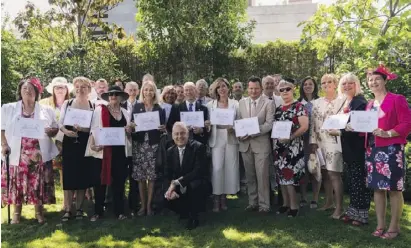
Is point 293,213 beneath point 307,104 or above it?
beneath

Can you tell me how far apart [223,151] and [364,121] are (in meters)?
2.41

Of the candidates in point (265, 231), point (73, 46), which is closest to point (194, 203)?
point (265, 231)

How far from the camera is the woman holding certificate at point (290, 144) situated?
20.0 ft

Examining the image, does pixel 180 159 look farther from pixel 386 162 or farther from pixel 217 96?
pixel 386 162

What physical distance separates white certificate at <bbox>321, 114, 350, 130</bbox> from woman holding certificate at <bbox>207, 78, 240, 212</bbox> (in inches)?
61.4

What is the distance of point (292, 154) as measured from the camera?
20.2ft

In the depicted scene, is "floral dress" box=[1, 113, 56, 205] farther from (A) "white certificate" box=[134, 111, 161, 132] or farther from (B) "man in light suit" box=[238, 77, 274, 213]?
(B) "man in light suit" box=[238, 77, 274, 213]

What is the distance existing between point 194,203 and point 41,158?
2428mm

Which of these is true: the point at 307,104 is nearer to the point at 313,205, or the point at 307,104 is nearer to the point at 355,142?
the point at 355,142

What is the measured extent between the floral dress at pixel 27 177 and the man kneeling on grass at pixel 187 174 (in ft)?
6.43

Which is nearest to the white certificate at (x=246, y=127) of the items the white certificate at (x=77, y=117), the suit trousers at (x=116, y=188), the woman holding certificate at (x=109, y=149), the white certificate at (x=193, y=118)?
the white certificate at (x=193, y=118)

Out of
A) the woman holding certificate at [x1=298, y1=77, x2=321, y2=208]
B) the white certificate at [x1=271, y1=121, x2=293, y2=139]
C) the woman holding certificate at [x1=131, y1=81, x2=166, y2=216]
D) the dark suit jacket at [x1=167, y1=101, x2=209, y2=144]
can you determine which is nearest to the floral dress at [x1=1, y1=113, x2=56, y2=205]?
the woman holding certificate at [x1=131, y1=81, x2=166, y2=216]

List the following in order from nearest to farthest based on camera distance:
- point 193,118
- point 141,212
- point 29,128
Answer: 1. point 29,128
2. point 193,118
3. point 141,212

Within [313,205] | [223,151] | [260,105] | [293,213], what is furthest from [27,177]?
[313,205]
